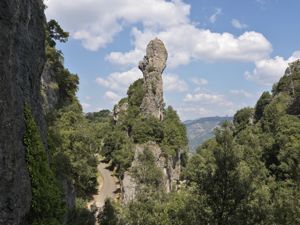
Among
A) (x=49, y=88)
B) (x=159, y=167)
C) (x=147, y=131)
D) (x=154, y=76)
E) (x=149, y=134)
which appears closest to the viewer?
(x=49, y=88)

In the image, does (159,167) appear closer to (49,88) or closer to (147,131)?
(147,131)

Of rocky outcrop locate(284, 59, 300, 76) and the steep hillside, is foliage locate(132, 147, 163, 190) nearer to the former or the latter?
the steep hillside

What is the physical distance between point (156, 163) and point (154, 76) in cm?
1832

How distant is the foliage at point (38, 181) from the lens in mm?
17062

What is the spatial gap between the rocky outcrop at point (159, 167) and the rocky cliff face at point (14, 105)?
129 ft

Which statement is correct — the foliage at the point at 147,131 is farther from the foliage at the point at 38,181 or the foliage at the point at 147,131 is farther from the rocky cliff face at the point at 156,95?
the foliage at the point at 38,181

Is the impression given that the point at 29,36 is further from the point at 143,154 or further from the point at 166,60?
the point at 166,60

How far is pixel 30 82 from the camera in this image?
64.7 ft

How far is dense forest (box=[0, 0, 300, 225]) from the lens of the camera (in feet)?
56.3

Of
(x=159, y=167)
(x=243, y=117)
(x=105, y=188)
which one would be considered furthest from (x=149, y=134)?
(x=243, y=117)

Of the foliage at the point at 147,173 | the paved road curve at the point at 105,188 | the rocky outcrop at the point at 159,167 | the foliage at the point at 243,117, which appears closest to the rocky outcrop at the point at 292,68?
the foliage at the point at 243,117

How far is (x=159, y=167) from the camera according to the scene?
2461 inches

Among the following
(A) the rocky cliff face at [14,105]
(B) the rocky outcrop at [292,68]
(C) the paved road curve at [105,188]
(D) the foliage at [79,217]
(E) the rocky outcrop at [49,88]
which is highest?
(B) the rocky outcrop at [292,68]

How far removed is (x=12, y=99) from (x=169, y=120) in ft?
192
